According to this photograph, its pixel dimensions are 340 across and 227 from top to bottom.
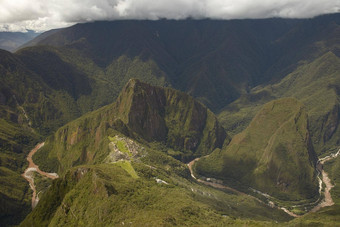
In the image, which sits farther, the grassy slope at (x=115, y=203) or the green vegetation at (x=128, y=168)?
the green vegetation at (x=128, y=168)

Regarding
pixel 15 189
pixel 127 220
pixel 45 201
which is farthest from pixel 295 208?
pixel 15 189

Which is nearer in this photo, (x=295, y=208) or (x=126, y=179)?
(x=126, y=179)

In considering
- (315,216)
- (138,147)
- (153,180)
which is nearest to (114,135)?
(138,147)

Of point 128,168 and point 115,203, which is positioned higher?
point 115,203

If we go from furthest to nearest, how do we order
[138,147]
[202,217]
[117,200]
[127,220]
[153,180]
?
[138,147] → [153,180] → [202,217] → [117,200] → [127,220]

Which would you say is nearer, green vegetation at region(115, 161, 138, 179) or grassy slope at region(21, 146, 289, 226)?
grassy slope at region(21, 146, 289, 226)

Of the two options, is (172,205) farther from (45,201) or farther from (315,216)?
(315,216)

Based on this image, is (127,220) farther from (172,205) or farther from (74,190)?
(74,190)

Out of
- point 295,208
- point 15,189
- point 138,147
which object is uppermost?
point 138,147

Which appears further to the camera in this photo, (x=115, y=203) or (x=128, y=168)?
(x=128, y=168)

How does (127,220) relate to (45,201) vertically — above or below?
above

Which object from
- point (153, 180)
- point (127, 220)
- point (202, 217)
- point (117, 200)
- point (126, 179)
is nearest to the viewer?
point (127, 220)
